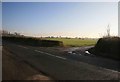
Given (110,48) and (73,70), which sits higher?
(110,48)

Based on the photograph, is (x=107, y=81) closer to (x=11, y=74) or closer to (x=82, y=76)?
(x=82, y=76)

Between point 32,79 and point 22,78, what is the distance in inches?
25.0

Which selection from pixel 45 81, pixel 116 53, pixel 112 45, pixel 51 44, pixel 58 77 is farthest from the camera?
pixel 51 44

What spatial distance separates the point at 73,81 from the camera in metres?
11.1

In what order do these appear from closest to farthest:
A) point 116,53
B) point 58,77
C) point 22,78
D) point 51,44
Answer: point 22,78, point 58,77, point 116,53, point 51,44

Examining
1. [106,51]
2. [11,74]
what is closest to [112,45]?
[106,51]

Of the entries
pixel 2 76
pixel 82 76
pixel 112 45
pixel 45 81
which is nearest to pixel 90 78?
pixel 82 76

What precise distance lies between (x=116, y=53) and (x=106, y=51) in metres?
2.69

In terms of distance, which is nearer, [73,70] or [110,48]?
[73,70]

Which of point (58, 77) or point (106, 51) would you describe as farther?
point (106, 51)

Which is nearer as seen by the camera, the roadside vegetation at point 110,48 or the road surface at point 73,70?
the road surface at point 73,70

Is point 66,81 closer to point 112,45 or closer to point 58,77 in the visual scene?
point 58,77

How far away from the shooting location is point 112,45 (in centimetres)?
2622

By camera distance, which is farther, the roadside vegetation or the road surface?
the roadside vegetation
